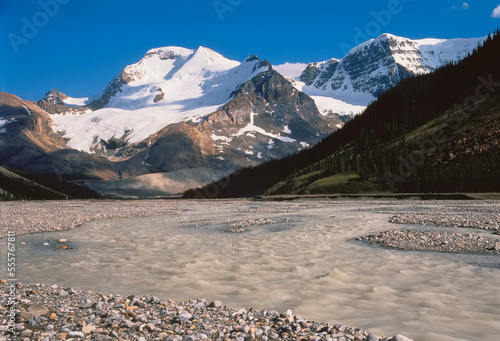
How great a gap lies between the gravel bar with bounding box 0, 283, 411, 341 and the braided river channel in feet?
5.27

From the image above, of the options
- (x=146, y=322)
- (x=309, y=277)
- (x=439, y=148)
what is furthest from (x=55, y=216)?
(x=439, y=148)

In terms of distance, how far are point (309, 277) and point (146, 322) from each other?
892cm

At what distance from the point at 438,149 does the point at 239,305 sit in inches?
5256

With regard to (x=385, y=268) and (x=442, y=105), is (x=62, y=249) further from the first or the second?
(x=442, y=105)

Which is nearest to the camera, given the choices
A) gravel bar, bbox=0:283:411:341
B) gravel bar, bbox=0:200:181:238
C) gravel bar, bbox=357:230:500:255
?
gravel bar, bbox=0:283:411:341

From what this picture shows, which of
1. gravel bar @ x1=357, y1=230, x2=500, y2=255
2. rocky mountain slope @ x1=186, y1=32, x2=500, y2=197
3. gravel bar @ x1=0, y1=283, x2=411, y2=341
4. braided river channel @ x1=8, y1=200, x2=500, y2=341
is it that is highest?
rocky mountain slope @ x1=186, y1=32, x2=500, y2=197

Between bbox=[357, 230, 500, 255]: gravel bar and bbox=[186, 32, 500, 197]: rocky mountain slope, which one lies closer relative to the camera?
bbox=[357, 230, 500, 255]: gravel bar

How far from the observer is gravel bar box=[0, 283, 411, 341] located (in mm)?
9023

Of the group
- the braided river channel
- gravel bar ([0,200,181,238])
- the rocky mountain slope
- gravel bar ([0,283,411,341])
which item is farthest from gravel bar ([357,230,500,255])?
the rocky mountain slope

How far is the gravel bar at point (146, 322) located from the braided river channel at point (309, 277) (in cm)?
161

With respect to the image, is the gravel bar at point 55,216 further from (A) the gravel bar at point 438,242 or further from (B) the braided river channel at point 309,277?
(A) the gravel bar at point 438,242

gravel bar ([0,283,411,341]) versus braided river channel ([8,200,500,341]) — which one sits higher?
gravel bar ([0,283,411,341])

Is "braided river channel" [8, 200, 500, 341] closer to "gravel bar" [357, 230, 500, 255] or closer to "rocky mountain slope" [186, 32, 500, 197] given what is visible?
"gravel bar" [357, 230, 500, 255]

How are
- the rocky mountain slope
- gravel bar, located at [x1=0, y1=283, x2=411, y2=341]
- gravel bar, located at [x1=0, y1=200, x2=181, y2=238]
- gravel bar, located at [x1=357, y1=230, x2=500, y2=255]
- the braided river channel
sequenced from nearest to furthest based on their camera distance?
gravel bar, located at [x1=0, y1=283, x2=411, y2=341] < the braided river channel < gravel bar, located at [x1=357, y1=230, x2=500, y2=255] < gravel bar, located at [x1=0, y1=200, x2=181, y2=238] < the rocky mountain slope
